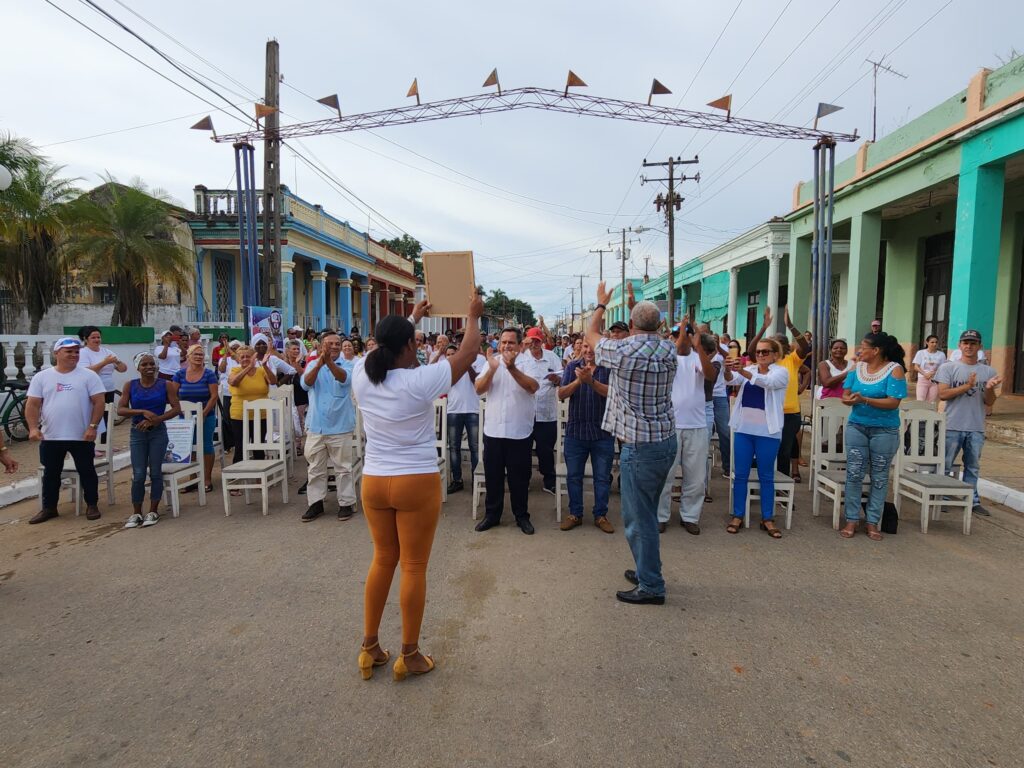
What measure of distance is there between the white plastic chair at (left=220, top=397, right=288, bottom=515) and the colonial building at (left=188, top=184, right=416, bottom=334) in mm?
9631

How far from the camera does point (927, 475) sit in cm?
552

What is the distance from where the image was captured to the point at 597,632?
3.39 m

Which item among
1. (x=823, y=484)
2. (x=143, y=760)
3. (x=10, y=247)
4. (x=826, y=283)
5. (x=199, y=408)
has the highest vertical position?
(x=10, y=247)

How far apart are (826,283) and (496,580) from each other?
9.02 metres

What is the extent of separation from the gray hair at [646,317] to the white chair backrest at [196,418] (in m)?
4.69

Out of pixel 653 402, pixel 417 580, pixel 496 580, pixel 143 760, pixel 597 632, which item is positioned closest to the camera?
pixel 143 760

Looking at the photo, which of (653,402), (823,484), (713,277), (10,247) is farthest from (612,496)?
(713,277)

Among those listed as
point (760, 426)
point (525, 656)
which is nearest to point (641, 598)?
point (525, 656)

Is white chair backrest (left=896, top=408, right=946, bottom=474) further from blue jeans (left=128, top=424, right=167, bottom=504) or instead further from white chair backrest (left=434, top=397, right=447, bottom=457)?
blue jeans (left=128, top=424, right=167, bottom=504)

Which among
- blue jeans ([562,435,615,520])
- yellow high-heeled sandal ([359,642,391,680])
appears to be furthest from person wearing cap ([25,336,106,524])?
blue jeans ([562,435,615,520])

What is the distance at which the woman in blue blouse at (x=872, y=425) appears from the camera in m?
4.89

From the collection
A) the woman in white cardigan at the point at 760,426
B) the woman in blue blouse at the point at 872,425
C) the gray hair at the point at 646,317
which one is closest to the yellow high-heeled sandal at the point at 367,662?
the gray hair at the point at 646,317

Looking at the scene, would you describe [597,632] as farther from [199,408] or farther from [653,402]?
[199,408]

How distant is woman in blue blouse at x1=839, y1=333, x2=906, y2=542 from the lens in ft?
16.0
